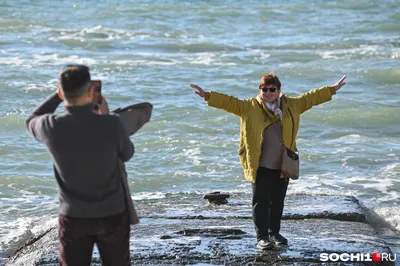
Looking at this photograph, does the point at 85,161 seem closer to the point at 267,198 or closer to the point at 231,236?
the point at 267,198

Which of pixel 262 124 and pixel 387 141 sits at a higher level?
pixel 262 124

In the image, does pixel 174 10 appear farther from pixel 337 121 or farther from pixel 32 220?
pixel 32 220

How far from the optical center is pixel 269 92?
655 cm

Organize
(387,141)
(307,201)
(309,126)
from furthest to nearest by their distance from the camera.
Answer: (309,126), (387,141), (307,201)

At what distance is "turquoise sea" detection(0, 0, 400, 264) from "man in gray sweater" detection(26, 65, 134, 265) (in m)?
3.96

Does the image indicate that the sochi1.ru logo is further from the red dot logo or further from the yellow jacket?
the yellow jacket

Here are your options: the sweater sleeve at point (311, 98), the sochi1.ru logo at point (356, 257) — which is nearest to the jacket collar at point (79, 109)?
the sweater sleeve at point (311, 98)

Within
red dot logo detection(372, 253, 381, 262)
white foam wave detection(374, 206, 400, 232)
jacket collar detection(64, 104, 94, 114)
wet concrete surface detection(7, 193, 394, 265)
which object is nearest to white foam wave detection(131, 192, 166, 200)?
wet concrete surface detection(7, 193, 394, 265)

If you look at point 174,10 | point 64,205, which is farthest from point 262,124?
point 174,10

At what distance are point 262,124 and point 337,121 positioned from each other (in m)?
9.83

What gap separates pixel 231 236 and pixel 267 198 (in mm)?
677

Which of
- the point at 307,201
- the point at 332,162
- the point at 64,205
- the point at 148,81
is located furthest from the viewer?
the point at 148,81

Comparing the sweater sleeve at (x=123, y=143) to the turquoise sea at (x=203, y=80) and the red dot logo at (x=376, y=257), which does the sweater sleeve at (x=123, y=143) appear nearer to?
the red dot logo at (x=376, y=257)

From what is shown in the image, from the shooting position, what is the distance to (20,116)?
1627 cm
